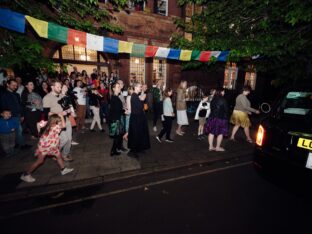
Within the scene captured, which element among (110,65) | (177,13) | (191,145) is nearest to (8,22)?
(191,145)

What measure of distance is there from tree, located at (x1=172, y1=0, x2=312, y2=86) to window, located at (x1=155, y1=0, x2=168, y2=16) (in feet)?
9.68

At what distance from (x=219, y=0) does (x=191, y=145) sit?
25.4 ft

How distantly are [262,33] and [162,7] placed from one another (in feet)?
24.2

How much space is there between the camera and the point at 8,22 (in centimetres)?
503

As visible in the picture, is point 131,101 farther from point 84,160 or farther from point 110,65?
point 110,65

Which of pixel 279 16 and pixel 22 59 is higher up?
pixel 279 16

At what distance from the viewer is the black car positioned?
9.94 ft

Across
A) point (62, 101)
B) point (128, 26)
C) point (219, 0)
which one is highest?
point (219, 0)

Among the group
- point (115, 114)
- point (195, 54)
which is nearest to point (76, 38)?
point (115, 114)

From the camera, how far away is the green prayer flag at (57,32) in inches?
235

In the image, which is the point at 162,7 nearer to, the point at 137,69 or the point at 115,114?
the point at 137,69

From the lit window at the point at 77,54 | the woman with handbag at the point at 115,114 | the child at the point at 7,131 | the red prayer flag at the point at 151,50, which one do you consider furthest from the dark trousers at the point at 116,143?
the lit window at the point at 77,54

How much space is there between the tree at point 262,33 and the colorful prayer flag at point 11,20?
7247 mm

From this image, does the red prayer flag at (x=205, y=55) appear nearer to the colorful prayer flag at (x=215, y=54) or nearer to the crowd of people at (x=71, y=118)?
the colorful prayer flag at (x=215, y=54)
